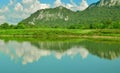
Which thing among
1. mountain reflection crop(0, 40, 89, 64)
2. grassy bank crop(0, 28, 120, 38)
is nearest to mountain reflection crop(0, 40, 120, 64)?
mountain reflection crop(0, 40, 89, 64)

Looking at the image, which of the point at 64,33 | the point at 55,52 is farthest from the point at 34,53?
the point at 64,33

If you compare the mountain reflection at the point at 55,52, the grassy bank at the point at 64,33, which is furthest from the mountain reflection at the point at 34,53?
the grassy bank at the point at 64,33

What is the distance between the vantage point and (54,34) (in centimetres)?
11512

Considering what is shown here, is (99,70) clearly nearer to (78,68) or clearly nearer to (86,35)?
(78,68)

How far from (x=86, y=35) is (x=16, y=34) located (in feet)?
98.5

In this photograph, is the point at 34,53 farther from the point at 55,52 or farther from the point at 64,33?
the point at 64,33

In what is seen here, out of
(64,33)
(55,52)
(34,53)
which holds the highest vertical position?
(34,53)

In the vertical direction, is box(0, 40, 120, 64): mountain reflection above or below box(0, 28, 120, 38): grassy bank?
above

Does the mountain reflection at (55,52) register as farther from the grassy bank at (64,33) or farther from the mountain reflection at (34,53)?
the grassy bank at (64,33)

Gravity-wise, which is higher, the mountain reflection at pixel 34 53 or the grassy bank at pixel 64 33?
the mountain reflection at pixel 34 53

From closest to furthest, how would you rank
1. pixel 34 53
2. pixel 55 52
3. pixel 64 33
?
pixel 34 53, pixel 55 52, pixel 64 33

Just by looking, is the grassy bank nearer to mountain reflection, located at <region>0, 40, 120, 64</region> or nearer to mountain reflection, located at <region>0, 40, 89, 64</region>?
mountain reflection, located at <region>0, 40, 120, 64</region>

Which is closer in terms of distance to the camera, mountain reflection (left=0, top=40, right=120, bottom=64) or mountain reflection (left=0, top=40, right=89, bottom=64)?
mountain reflection (left=0, top=40, right=89, bottom=64)

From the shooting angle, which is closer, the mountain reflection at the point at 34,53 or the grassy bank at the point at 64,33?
the mountain reflection at the point at 34,53
